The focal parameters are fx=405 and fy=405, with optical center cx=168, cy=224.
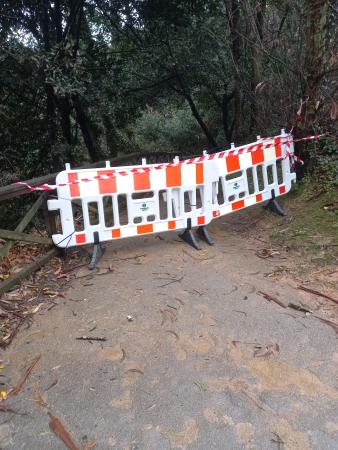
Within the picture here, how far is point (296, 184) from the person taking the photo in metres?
7.20

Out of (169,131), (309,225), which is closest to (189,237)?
(309,225)

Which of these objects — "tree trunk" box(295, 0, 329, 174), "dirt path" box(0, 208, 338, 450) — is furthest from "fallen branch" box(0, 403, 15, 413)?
"tree trunk" box(295, 0, 329, 174)

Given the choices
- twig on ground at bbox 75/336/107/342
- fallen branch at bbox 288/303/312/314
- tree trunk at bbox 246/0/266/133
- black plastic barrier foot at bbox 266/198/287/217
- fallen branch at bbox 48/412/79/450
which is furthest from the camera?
tree trunk at bbox 246/0/266/133

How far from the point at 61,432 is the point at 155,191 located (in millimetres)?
3606

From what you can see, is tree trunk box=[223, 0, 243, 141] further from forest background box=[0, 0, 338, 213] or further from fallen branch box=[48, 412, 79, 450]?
fallen branch box=[48, 412, 79, 450]

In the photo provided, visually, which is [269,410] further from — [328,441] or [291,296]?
[291,296]

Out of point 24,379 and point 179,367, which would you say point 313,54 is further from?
point 24,379

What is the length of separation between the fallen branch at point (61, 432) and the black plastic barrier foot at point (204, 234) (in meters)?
3.76

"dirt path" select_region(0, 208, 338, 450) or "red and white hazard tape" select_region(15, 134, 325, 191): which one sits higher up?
"red and white hazard tape" select_region(15, 134, 325, 191)

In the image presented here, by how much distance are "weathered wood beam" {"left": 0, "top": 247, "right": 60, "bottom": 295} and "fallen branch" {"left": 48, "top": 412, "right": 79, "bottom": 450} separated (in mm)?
2080

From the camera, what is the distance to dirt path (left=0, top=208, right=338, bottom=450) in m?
2.61

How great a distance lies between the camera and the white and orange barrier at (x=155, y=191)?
5.27 meters

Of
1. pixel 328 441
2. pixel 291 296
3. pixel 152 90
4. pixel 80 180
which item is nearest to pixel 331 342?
pixel 291 296

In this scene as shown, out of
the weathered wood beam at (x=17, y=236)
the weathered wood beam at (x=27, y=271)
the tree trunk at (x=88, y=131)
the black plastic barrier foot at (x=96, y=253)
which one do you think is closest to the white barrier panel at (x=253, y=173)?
the black plastic barrier foot at (x=96, y=253)
